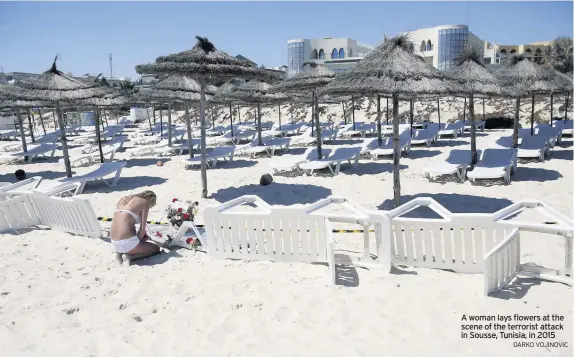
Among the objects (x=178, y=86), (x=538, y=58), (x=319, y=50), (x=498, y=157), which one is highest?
(x=319, y=50)

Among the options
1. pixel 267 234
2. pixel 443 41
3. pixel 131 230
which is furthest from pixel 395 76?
pixel 443 41

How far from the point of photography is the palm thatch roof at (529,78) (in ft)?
35.4

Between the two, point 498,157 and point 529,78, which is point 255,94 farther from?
point 529,78

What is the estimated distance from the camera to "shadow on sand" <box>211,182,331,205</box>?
7377 mm

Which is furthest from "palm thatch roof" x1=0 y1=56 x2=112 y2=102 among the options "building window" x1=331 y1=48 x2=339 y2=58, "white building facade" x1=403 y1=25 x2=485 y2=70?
"building window" x1=331 y1=48 x2=339 y2=58

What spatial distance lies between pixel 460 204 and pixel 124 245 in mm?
4910

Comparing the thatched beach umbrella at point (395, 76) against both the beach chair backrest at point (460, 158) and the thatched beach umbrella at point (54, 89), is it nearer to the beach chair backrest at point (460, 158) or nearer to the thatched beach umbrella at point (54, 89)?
the beach chair backrest at point (460, 158)

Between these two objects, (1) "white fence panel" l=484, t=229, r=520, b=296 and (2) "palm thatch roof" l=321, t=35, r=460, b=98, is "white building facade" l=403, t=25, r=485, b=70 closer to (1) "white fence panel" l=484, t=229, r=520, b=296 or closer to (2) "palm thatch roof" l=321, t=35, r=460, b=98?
(2) "palm thatch roof" l=321, t=35, r=460, b=98

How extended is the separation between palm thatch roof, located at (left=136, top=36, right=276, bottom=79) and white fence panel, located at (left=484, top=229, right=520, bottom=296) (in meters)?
4.68

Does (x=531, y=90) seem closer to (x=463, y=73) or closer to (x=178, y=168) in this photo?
(x=463, y=73)

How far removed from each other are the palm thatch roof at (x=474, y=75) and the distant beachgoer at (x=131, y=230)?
6.50 metres

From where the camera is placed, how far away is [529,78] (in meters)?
11.0

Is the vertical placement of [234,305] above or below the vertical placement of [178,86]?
below

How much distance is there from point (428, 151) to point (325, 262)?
9336 mm
